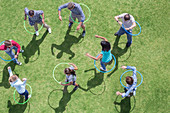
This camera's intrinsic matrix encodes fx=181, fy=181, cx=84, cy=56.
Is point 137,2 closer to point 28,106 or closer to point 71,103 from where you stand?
point 71,103

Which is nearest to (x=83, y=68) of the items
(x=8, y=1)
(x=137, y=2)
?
(x=137, y=2)

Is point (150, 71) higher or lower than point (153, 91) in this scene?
higher

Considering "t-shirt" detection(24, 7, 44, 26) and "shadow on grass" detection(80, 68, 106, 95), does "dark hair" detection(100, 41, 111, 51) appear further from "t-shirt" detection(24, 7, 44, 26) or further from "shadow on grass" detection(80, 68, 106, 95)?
"t-shirt" detection(24, 7, 44, 26)

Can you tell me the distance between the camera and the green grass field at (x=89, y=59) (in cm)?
1030

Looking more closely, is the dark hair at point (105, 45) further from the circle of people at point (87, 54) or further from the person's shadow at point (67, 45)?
the person's shadow at point (67, 45)

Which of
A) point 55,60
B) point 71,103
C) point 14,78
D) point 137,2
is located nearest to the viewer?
point 14,78

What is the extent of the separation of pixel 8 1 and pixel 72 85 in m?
7.07

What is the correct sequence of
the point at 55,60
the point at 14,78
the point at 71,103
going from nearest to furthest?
the point at 14,78, the point at 71,103, the point at 55,60

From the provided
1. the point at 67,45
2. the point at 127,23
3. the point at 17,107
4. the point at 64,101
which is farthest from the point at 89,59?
the point at 17,107

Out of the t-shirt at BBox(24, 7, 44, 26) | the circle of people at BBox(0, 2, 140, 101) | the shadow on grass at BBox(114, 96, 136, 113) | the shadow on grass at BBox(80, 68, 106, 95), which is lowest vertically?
the shadow on grass at BBox(114, 96, 136, 113)

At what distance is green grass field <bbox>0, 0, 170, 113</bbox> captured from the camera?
10.3 meters

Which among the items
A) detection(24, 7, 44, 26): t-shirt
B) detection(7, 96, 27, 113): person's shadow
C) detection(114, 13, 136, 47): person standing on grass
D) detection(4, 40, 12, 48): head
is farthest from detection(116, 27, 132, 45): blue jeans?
detection(7, 96, 27, 113): person's shadow

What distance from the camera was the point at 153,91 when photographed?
1038cm

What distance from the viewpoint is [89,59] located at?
1098 cm
